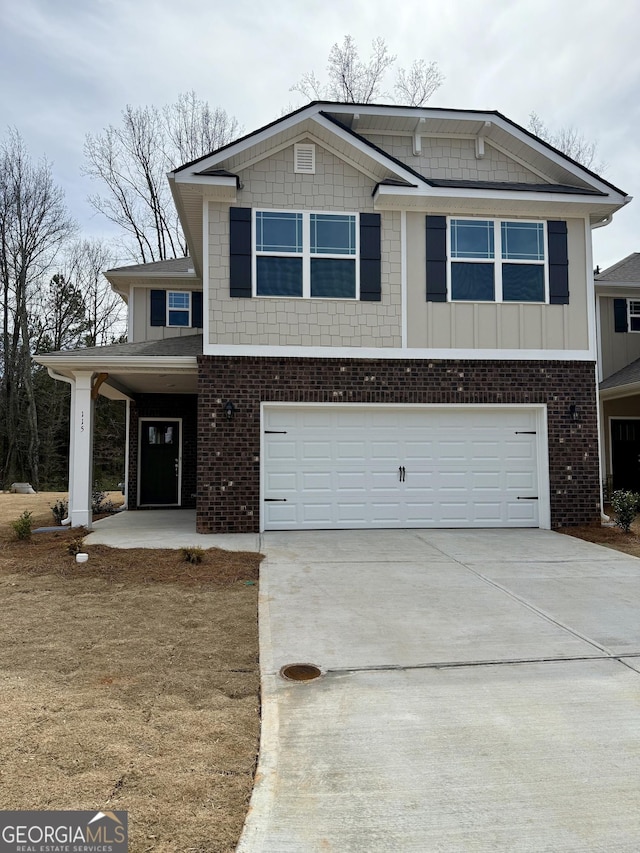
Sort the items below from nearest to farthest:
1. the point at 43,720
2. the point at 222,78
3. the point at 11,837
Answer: the point at 11,837
the point at 43,720
the point at 222,78

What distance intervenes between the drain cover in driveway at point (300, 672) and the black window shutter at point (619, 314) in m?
13.8

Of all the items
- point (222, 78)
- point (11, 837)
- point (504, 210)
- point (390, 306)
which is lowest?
point (11, 837)

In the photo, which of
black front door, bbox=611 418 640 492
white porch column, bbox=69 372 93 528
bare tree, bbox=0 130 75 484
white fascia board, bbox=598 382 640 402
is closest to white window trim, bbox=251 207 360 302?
white porch column, bbox=69 372 93 528

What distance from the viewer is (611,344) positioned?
49.2ft

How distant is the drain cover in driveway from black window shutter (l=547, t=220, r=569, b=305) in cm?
841

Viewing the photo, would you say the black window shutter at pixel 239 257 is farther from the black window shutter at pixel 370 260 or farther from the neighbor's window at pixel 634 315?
the neighbor's window at pixel 634 315

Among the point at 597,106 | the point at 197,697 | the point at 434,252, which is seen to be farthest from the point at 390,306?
the point at 597,106

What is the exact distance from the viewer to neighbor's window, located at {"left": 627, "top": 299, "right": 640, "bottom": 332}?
15031 millimetres

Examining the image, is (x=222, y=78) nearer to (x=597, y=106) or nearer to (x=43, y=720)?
(x=597, y=106)

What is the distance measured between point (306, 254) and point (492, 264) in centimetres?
325

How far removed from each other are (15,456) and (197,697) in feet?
87.8

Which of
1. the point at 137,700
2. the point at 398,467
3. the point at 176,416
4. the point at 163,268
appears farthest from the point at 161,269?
the point at 137,700

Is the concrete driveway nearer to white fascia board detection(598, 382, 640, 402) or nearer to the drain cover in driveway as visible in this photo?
the drain cover in driveway

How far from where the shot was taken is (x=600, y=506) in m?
10.4
